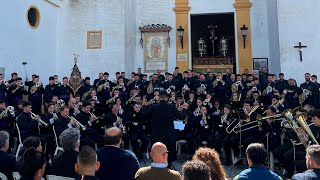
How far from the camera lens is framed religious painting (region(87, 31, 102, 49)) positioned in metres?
15.3

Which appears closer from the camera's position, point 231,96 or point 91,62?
point 231,96

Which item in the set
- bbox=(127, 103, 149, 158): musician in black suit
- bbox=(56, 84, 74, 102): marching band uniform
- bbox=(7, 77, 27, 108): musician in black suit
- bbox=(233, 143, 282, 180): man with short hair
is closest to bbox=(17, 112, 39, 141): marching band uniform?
bbox=(127, 103, 149, 158): musician in black suit

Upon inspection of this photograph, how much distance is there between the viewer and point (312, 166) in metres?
3.73

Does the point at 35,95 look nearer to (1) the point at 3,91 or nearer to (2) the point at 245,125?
(1) the point at 3,91

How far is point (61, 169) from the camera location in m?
3.78

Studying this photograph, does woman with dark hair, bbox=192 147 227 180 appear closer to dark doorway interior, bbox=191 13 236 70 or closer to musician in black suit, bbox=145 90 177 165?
musician in black suit, bbox=145 90 177 165

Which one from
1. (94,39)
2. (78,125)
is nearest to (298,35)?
(94,39)

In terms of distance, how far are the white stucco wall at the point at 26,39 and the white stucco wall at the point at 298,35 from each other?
9.74 m

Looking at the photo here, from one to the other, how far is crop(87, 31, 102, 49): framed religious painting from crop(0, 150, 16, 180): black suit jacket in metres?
11.4

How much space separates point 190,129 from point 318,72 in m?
6.77

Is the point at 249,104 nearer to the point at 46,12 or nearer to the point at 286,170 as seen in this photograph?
the point at 286,170

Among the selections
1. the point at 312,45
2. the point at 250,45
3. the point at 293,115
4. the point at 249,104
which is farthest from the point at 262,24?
the point at 293,115

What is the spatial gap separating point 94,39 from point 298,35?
28.2 ft

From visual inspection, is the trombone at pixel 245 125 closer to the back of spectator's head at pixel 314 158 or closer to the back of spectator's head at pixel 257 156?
the back of spectator's head at pixel 314 158
